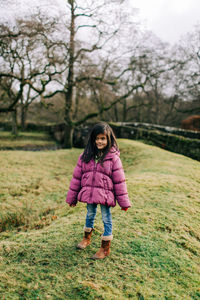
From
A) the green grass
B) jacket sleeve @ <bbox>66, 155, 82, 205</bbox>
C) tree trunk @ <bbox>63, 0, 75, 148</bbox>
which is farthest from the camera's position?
the green grass

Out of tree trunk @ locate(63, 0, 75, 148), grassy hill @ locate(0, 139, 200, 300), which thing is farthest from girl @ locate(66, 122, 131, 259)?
tree trunk @ locate(63, 0, 75, 148)

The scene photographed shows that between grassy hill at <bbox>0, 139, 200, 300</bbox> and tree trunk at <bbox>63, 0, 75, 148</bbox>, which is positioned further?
tree trunk at <bbox>63, 0, 75, 148</bbox>

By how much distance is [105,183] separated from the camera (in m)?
2.83

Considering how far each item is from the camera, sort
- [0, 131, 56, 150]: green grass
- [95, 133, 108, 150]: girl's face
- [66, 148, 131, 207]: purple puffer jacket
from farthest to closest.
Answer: [0, 131, 56, 150]: green grass < [95, 133, 108, 150]: girl's face < [66, 148, 131, 207]: purple puffer jacket

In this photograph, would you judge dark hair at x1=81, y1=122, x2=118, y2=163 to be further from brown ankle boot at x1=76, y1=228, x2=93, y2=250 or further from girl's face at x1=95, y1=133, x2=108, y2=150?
brown ankle boot at x1=76, y1=228, x2=93, y2=250

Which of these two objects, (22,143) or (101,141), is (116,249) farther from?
(22,143)

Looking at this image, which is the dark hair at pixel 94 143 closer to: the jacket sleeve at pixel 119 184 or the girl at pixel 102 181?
the girl at pixel 102 181

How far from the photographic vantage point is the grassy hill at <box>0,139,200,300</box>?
234cm

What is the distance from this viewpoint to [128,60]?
20.7 metres

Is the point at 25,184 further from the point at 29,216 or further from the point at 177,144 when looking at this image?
the point at 177,144

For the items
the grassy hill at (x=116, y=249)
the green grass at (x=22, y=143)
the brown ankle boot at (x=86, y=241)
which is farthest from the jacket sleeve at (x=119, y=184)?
the green grass at (x=22, y=143)

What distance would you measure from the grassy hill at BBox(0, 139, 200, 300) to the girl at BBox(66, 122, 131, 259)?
347mm

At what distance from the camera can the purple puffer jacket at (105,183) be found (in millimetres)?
2779

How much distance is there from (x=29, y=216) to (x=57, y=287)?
10.9 ft
